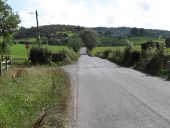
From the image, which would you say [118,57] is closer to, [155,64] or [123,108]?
[155,64]

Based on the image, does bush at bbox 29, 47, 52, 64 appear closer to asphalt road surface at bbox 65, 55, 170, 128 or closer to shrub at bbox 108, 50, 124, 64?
shrub at bbox 108, 50, 124, 64

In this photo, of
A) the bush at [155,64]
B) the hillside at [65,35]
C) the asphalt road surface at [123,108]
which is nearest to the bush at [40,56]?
the bush at [155,64]

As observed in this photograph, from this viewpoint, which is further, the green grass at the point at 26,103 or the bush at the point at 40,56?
the bush at the point at 40,56

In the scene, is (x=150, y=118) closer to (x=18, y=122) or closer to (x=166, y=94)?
(x=18, y=122)

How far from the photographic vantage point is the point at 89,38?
599ft

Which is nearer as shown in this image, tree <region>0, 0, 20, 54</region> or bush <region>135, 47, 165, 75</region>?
bush <region>135, 47, 165, 75</region>

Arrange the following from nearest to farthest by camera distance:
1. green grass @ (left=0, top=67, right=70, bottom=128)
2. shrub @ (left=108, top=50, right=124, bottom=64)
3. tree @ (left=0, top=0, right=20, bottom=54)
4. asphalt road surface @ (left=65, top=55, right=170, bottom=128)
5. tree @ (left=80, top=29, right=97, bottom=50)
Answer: green grass @ (left=0, top=67, right=70, bottom=128) < asphalt road surface @ (left=65, top=55, right=170, bottom=128) < shrub @ (left=108, top=50, right=124, bottom=64) < tree @ (left=0, top=0, right=20, bottom=54) < tree @ (left=80, top=29, right=97, bottom=50)

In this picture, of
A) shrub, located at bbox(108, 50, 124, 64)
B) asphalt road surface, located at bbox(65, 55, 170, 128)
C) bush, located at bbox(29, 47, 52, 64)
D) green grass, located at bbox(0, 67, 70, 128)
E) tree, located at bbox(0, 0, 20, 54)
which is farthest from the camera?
tree, located at bbox(0, 0, 20, 54)

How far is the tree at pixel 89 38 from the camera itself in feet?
597

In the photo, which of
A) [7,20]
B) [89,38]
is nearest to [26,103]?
[7,20]

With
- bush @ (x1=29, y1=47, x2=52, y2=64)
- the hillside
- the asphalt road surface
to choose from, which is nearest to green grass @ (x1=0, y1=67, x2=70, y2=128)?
the asphalt road surface

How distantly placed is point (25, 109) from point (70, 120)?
4.34 feet

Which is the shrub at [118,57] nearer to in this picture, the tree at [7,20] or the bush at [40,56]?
the bush at [40,56]

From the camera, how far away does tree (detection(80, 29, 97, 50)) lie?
597 ft
